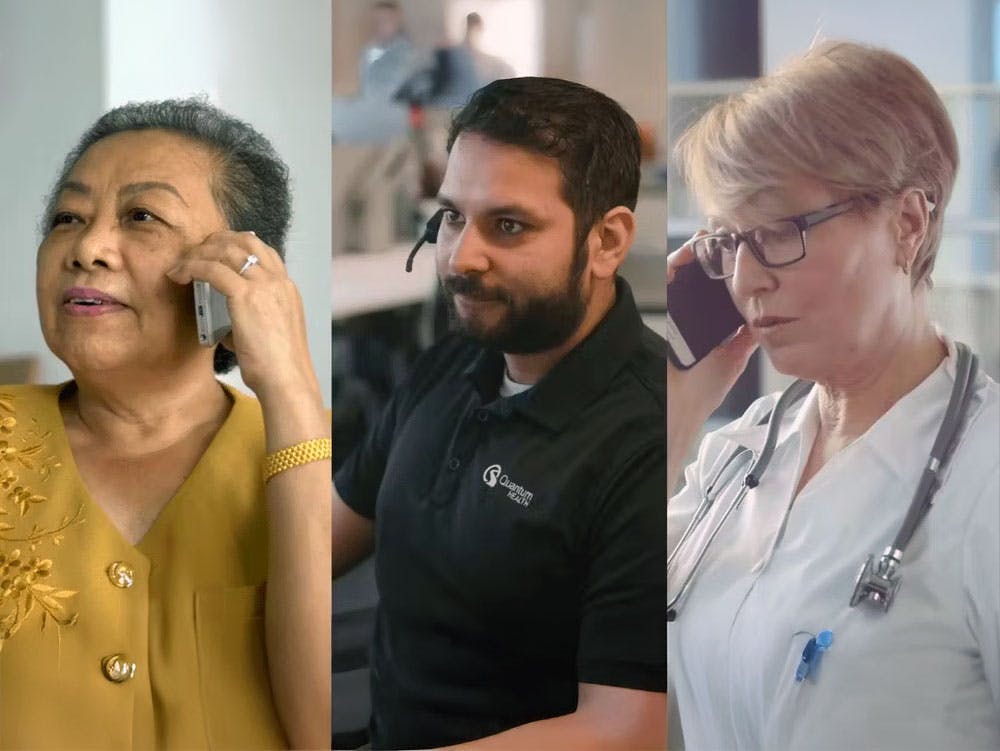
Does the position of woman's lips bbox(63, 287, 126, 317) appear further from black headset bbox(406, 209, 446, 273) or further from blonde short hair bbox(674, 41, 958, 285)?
blonde short hair bbox(674, 41, 958, 285)

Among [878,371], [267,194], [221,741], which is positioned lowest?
[221,741]

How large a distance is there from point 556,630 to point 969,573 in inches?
21.6

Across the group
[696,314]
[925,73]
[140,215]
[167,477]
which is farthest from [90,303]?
[925,73]

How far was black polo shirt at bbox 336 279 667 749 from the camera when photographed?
5.14 feet

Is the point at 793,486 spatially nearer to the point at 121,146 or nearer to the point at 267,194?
the point at 267,194

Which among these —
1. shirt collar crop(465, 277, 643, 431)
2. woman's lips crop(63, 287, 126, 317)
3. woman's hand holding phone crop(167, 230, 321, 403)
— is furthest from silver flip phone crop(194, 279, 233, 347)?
shirt collar crop(465, 277, 643, 431)

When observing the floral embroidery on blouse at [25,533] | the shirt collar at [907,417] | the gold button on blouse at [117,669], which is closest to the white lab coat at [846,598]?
the shirt collar at [907,417]

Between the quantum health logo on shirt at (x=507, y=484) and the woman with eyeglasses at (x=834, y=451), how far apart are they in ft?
0.68

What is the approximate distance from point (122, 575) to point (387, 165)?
26.9 inches

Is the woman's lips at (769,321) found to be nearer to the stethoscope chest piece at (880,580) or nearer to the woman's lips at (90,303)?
the stethoscope chest piece at (880,580)

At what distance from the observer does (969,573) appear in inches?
58.4

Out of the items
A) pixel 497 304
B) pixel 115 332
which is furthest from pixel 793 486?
pixel 115 332

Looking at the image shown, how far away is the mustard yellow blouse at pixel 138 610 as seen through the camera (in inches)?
61.0

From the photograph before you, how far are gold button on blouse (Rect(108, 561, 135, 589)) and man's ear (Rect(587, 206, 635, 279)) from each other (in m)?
0.76
